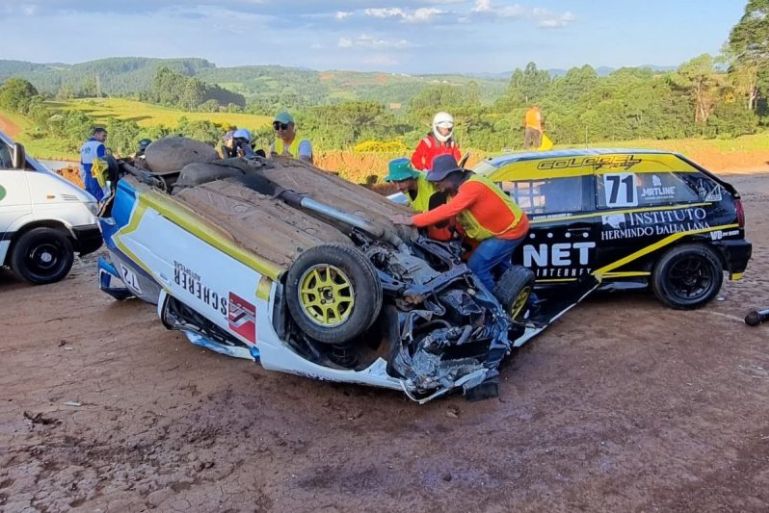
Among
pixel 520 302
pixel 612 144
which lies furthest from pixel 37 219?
pixel 612 144

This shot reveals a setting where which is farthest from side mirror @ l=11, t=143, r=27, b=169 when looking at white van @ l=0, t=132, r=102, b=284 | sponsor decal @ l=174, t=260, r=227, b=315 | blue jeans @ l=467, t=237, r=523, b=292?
blue jeans @ l=467, t=237, r=523, b=292

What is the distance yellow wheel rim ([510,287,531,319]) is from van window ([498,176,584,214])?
4.30ft

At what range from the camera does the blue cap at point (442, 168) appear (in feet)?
18.8

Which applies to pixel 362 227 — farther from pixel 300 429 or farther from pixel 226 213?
pixel 300 429

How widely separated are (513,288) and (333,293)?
5.79 feet

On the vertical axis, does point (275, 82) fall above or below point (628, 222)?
above

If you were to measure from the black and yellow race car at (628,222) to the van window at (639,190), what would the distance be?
0.01m

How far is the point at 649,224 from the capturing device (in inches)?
272

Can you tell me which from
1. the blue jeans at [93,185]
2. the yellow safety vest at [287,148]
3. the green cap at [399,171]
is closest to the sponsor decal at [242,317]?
the green cap at [399,171]

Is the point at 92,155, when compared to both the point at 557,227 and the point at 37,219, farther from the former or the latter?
the point at 557,227

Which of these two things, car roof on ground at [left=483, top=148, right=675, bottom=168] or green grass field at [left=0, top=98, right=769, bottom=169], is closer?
car roof on ground at [left=483, top=148, right=675, bottom=168]

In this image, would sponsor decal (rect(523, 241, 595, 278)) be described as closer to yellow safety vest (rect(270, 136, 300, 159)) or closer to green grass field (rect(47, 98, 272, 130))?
yellow safety vest (rect(270, 136, 300, 159))

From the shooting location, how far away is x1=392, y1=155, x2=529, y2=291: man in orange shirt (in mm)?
5586

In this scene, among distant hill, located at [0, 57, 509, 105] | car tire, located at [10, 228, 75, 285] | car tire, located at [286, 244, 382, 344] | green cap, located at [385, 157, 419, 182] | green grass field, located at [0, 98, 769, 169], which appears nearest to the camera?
car tire, located at [286, 244, 382, 344]
